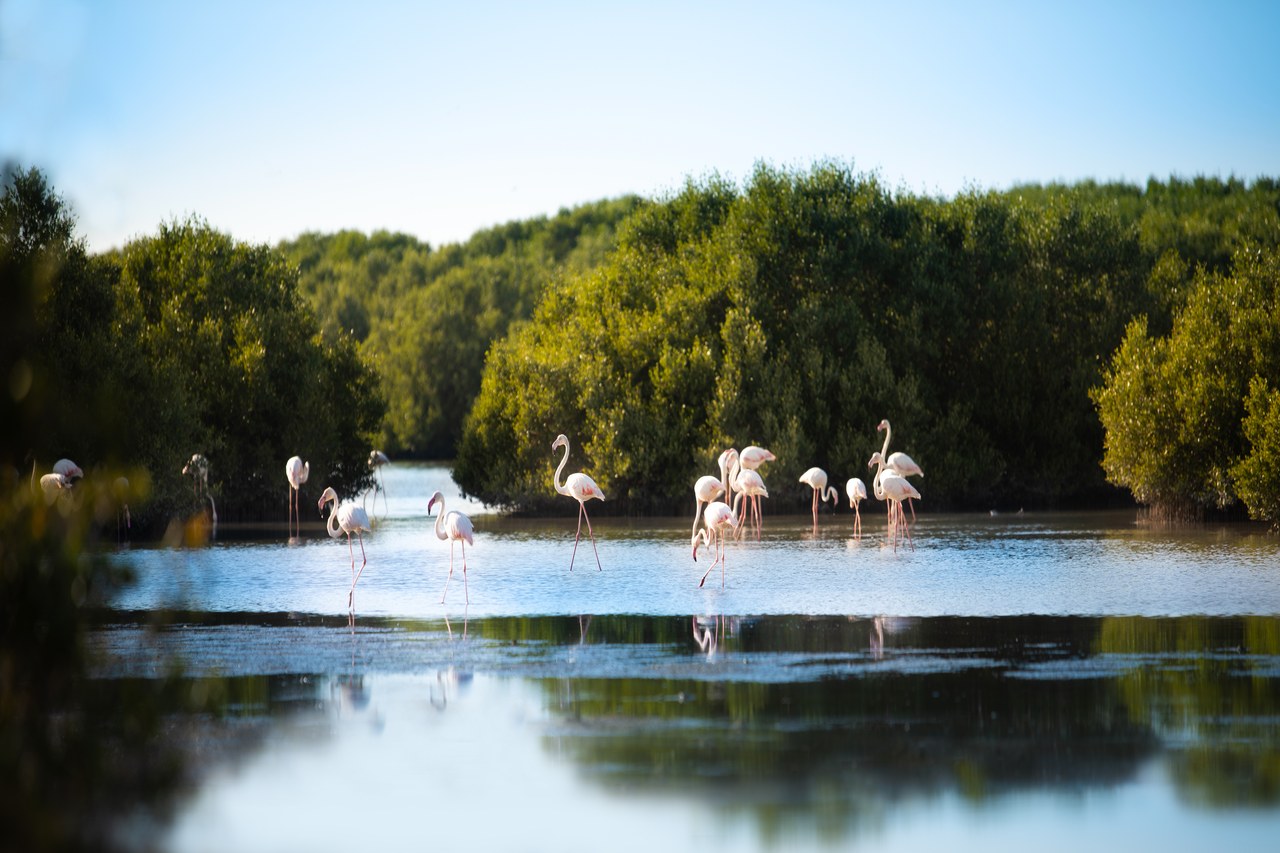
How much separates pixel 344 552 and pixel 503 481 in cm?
1212

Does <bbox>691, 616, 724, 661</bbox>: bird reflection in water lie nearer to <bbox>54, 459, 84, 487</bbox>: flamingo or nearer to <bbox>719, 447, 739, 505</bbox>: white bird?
<bbox>719, 447, 739, 505</bbox>: white bird

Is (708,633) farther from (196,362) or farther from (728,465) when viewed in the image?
(196,362)

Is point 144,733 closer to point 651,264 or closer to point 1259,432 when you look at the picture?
point 1259,432

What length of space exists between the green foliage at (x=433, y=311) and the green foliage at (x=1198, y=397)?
106ft

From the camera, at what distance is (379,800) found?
26.3 ft

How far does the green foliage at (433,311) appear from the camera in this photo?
69.9 m

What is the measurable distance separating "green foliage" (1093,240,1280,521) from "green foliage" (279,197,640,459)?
106 feet

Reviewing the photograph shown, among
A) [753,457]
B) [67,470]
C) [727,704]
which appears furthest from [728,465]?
[727,704]

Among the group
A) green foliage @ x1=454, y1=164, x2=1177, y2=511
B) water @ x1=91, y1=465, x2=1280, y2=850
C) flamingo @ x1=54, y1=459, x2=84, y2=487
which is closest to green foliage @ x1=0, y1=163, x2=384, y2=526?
flamingo @ x1=54, y1=459, x2=84, y2=487

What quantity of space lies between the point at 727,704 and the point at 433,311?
63547 mm

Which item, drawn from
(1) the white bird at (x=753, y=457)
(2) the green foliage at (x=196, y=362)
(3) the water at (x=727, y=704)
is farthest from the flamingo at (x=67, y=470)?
(1) the white bird at (x=753, y=457)

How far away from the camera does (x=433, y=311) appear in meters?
72.4

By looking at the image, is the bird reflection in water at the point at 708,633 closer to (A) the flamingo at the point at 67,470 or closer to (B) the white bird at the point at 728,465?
(B) the white bird at the point at 728,465

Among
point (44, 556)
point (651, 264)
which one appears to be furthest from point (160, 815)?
point (651, 264)
